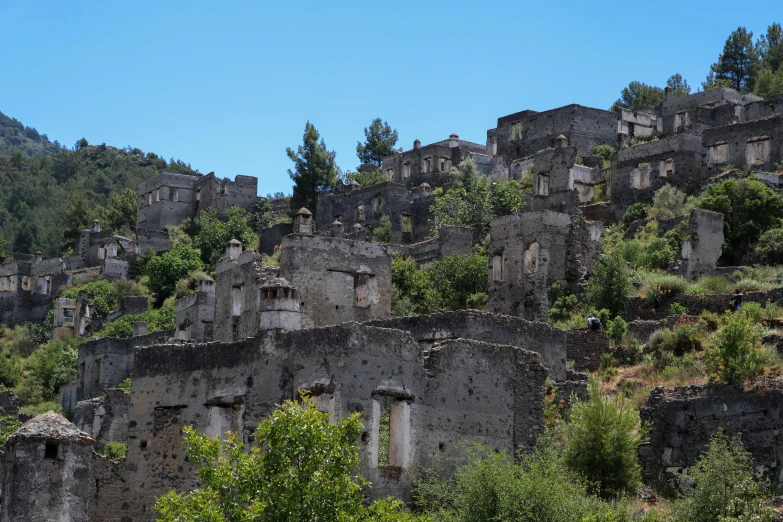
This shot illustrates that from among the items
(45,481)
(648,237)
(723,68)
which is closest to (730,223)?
(648,237)

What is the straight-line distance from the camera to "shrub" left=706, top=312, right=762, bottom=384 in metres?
34.5

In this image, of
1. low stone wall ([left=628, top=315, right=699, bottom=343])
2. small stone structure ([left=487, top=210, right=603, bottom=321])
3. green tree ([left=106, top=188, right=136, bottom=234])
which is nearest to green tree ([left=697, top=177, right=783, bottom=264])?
small stone structure ([left=487, top=210, right=603, bottom=321])

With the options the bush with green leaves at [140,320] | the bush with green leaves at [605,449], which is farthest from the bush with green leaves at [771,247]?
the bush with green leaves at [140,320]

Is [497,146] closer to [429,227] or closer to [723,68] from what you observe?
[429,227]

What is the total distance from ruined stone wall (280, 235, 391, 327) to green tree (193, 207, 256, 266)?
28286 mm

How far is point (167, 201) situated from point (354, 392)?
56267mm

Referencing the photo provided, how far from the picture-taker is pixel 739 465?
2998cm

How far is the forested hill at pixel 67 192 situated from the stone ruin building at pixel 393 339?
1514 centimetres

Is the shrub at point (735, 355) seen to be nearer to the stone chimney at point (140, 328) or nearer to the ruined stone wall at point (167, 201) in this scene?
the stone chimney at point (140, 328)

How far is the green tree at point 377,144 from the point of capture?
95938 millimetres

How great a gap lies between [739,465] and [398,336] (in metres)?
7.56

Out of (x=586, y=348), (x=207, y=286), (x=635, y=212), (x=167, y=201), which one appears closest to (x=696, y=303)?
(x=586, y=348)

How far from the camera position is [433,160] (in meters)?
82.9

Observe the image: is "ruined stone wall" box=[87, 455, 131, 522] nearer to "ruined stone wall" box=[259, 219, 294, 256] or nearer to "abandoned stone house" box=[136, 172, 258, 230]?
"ruined stone wall" box=[259, 219, 294, 256]
